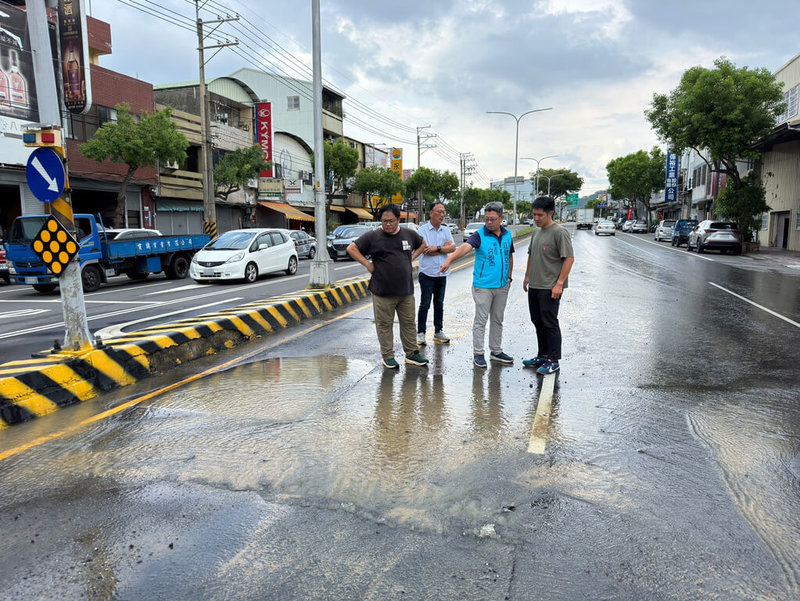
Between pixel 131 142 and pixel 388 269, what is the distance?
19.7m

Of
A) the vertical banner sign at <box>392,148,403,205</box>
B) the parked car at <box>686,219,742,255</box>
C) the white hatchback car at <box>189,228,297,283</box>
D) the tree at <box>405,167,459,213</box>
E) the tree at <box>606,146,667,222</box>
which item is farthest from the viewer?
the tree at <box>405,167,459,213</box>

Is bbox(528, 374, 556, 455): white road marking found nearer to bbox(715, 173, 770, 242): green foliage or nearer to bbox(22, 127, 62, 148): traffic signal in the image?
bbox(22, 127, 62, 148): traffic signal

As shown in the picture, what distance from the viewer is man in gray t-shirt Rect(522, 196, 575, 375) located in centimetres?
605

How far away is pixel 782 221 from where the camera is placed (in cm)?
3162

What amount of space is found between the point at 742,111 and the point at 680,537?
29.1 meters

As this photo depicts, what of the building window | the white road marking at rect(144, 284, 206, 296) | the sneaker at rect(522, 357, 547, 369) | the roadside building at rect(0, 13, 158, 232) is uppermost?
the building window

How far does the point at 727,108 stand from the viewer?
1045 inches

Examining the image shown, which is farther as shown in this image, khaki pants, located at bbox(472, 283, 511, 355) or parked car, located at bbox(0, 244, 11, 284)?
parked car, located at bbox(0, 244, 11, 284)

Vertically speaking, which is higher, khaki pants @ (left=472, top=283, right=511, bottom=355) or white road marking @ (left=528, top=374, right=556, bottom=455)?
khaki pants @ (left=472, top=283, right=511, bottom=355)

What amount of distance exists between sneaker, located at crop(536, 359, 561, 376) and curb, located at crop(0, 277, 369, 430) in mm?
4359

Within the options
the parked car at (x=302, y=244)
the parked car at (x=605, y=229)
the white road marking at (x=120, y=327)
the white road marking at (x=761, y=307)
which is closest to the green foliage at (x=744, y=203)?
Answer: the white road marking at (x=761, y=307)

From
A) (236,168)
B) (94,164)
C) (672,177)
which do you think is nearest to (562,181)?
(672,177)

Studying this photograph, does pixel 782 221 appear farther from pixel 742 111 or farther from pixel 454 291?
pixel 454 291

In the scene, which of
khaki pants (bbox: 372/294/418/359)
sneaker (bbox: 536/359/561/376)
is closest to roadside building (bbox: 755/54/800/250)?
sneaker (bbox: 536/359/561/376)
